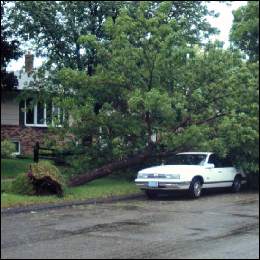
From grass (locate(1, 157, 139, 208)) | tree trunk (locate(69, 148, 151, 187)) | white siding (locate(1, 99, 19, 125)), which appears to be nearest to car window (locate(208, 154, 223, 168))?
tree trunk (locate(69, 148, 151, 187))

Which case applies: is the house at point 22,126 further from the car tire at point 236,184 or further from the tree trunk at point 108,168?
the car tire at point 236,184

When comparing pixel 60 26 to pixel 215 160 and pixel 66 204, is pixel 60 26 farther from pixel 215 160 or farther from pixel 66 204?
pixel 66 204

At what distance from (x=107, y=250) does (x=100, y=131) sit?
10559 millimetres

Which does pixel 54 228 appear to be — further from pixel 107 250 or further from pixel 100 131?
pixel 100 131

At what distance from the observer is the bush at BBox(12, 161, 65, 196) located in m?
15.3

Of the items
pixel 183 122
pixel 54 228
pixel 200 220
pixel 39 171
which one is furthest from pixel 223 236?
pixel 183 122

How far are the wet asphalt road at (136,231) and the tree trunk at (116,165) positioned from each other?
2698mm

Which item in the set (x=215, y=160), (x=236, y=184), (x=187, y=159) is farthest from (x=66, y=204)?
(x=236, y=184)

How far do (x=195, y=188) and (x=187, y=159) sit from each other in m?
1.74

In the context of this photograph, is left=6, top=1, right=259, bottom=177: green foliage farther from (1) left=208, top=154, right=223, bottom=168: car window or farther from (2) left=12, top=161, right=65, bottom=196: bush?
(2) left=12, top=161, right=65, bottom=196: bush

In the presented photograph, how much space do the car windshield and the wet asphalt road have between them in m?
2.99

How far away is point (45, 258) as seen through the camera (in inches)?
310

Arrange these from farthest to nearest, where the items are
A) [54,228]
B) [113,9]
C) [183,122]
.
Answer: [113,9]
[183,122]
[54,228]

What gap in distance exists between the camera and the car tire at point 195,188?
17.0 metres
